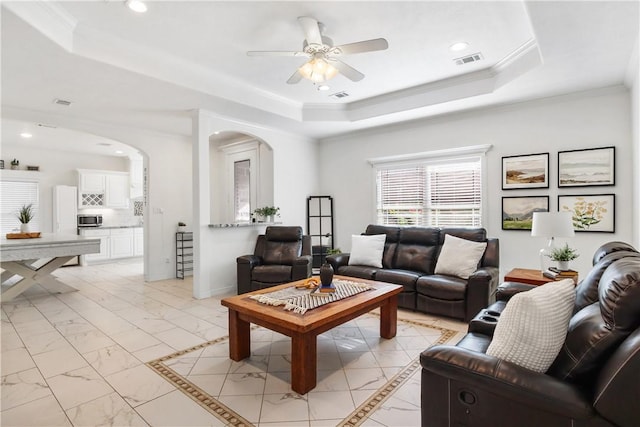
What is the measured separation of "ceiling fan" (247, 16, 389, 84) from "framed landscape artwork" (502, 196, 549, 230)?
9.34ft

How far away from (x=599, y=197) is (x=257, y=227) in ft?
15.3

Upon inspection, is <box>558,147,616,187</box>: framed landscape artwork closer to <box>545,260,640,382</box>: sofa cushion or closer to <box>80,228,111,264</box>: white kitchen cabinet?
<box>545,260,640,382</box>: sofa cushion

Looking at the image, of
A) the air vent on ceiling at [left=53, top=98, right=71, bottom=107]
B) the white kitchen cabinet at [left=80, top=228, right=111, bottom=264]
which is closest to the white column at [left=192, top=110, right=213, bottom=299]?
the air vent on ceiling at [left=53, top=98, right=71, bottom=107]

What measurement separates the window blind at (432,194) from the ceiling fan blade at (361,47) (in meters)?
2.91

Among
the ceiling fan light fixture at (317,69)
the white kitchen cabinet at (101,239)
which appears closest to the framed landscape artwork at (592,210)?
the ceiling fan light fixture at (317,69)

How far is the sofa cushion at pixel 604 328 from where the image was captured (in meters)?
1.25

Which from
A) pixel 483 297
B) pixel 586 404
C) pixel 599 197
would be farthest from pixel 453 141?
pixel 586 404

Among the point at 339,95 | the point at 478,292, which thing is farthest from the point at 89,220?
the point at 478,292

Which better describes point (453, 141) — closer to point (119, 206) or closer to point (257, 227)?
point (257, 227)

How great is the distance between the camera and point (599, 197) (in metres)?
3.89

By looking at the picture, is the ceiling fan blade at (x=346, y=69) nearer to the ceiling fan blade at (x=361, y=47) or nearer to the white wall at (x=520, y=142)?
the ceiling fan blade at (x=361, y=47)

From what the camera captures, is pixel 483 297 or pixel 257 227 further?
pixel 257 227

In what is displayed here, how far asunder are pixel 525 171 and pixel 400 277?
2.20 m

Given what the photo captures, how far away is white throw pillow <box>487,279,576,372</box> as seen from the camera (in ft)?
4.61
